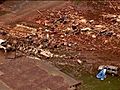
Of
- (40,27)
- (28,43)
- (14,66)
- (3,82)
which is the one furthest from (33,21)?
(3,82)

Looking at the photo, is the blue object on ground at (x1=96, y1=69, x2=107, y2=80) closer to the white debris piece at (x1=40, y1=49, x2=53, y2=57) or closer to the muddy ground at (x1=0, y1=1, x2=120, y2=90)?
the muddy ground at (x1=0, y1=1, x2=120, y2=90)

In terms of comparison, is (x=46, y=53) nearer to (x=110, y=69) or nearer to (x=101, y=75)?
(x=101, y=75)

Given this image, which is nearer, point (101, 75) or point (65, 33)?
point (101, 75)

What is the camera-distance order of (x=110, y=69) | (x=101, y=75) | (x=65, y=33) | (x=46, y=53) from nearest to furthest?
(x=101, y=75) < (x=110, y=69) < (x=46, y=53) < (x=65, y=33)

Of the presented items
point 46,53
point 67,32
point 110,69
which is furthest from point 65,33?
point 110,69

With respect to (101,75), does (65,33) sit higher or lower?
higher

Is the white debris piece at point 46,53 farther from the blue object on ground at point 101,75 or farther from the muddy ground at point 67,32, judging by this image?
the blue object on ground at point 101,75

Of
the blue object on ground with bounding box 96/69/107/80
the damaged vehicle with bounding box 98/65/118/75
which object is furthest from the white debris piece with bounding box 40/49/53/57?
the blue object on ground with bounding box 96/69/107/80

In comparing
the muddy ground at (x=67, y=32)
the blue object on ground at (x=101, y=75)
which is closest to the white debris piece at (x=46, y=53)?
the muddy ground at (x=67, y=32)

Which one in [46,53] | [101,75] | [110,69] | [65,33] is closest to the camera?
[101,75]
